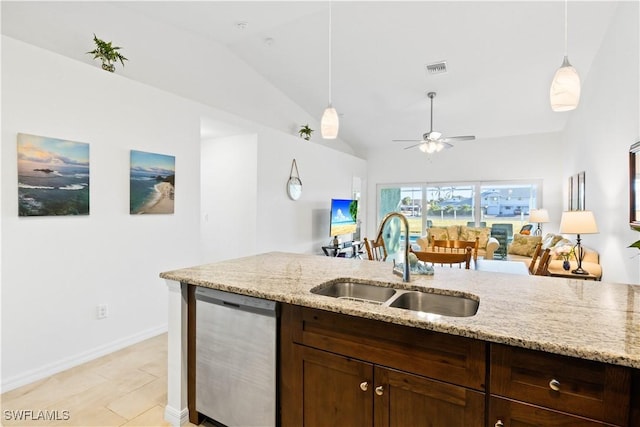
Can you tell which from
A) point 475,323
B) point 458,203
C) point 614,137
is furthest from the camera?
point 458,203

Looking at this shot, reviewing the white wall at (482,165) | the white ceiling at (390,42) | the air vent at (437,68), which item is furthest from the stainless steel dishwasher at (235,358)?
the white wall at (482,165)

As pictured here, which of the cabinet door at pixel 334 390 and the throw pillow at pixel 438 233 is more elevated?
the throw pillow at pixel 438 233

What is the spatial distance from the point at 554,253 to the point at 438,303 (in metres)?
3.16

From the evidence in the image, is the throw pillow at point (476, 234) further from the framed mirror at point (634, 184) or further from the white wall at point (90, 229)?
the white wall at point (90, 229)

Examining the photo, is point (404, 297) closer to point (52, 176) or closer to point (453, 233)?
point (52, 176)

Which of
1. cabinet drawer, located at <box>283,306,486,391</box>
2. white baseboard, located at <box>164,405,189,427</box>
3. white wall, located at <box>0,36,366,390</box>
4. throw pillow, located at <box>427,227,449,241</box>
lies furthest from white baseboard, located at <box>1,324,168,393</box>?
throw pillow, located at <box>427,227,449,241</box>

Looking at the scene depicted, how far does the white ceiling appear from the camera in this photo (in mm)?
3193

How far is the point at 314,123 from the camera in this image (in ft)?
20.5

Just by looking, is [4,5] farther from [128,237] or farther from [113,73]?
[128,237]

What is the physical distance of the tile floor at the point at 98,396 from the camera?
203 centimetres

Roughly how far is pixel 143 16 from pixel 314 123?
333 cm

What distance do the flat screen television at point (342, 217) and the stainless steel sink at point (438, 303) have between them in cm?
436

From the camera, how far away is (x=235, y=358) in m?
1.75

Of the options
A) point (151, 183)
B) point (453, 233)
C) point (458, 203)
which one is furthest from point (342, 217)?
point (151, 183)
